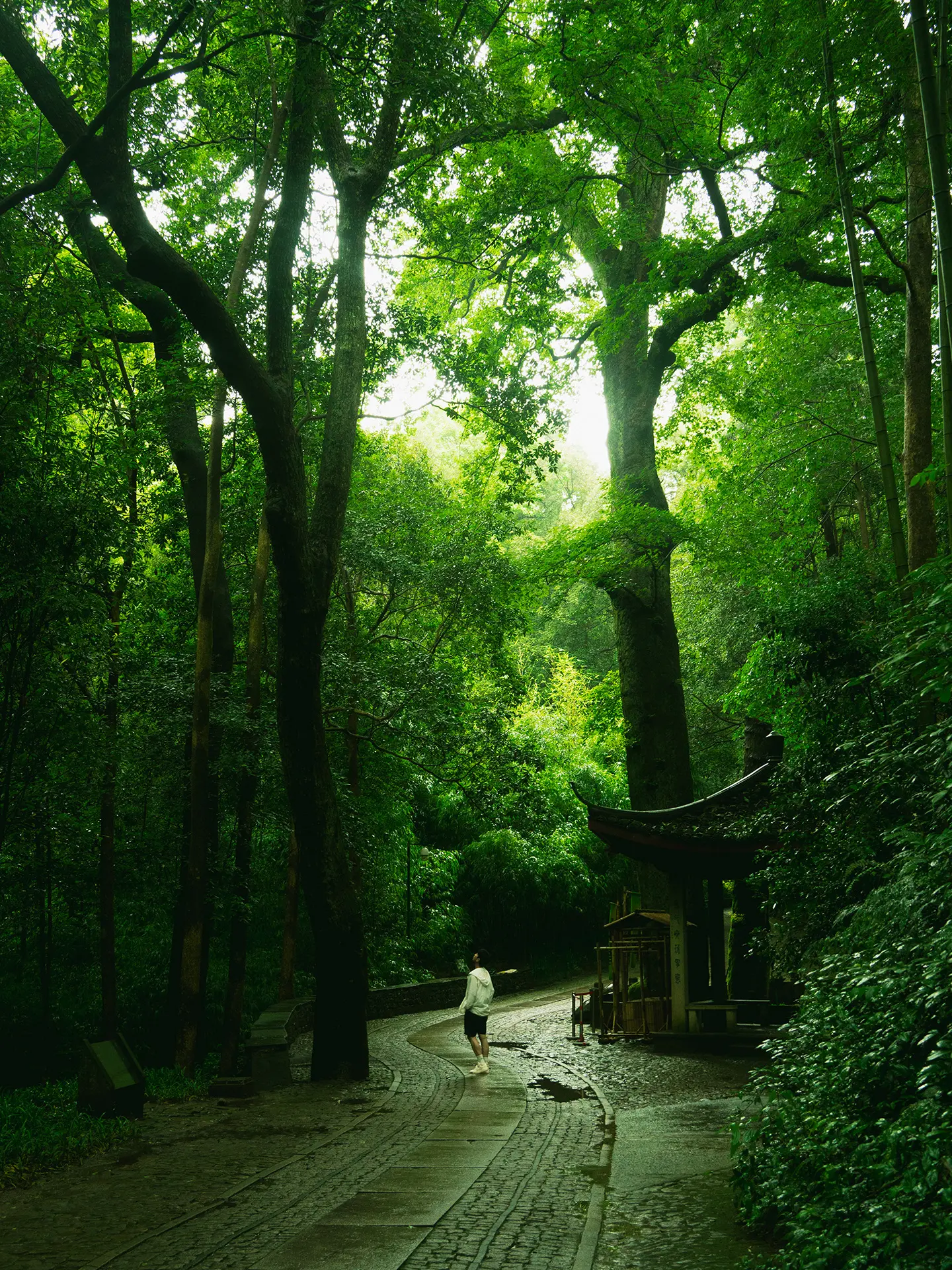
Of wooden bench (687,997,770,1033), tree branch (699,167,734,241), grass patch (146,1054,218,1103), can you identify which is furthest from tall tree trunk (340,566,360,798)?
tree branch (699,167,734,241)

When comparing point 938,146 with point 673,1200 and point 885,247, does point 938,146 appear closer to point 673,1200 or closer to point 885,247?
point 885,247

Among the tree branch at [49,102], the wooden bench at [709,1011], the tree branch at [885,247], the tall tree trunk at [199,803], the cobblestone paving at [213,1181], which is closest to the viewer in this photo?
the cobblestone paving at [213,1181]

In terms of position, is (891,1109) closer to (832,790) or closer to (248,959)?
(832,790)

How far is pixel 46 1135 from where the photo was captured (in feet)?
26.2

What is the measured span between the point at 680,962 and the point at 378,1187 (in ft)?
27.3

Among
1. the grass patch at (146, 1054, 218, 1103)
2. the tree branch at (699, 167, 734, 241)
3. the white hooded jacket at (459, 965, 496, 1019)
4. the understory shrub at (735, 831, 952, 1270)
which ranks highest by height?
the tree branch at (699, 167, 734, 241)

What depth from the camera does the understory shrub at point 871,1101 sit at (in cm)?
368

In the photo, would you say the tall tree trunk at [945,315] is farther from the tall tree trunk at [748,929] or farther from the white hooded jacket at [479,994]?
the tall tree trunk at [748,929]

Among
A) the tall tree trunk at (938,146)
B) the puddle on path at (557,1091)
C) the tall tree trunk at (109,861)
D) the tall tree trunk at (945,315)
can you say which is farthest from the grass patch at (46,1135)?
the tall tree trunk at (938,146)

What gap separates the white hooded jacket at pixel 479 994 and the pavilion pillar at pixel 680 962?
310 centimetres

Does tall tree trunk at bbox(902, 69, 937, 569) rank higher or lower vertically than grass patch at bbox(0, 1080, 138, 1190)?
higher

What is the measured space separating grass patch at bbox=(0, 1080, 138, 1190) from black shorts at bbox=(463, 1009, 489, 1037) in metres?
4.64

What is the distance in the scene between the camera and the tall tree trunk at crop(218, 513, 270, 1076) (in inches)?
481

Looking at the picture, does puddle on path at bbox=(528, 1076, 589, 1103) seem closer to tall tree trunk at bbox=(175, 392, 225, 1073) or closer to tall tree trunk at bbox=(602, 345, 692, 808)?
tall tree trunk at bbox=(175, 392, 225, 1073)
